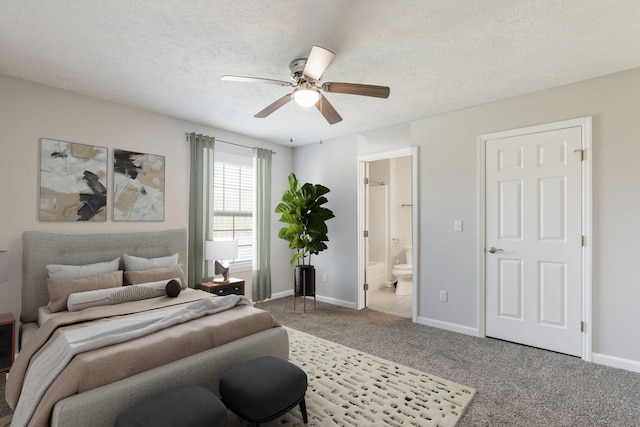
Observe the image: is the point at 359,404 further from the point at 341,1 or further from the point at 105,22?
the point at 105,22

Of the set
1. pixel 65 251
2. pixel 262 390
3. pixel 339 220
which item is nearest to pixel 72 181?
pixel 65 251

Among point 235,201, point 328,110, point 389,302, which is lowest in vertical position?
point 389,302

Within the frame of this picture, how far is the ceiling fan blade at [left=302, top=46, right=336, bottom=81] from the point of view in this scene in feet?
6.60

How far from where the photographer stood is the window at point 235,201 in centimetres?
461

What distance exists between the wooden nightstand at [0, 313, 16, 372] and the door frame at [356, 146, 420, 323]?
3.78m

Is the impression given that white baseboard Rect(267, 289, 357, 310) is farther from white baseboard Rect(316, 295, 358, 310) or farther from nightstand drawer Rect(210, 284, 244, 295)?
nightstand drawer Rect(210, 284, 244, 295)

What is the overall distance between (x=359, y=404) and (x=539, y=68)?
316 centimetres

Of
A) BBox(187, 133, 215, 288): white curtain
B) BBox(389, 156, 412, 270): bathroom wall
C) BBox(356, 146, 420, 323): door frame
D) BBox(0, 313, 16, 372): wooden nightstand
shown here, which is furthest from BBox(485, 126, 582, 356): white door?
BBox(0, 313, 16, 372): wooden nightstand

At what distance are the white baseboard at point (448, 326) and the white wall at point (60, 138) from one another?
340 centimetres

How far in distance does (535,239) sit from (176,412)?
3.50m

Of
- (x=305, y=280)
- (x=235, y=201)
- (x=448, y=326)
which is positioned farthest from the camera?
(x=235, y=201)

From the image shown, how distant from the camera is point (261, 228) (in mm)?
5023

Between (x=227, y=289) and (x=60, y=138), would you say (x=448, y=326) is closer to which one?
(x=227, y=289)

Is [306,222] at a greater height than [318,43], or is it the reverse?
[318,43]
